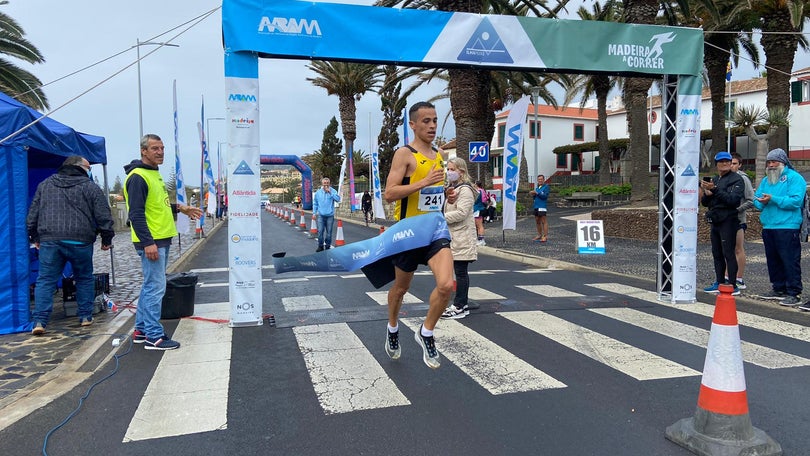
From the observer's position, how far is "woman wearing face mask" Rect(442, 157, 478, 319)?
21.4 feet

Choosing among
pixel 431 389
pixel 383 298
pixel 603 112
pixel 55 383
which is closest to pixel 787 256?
pixel 383 298

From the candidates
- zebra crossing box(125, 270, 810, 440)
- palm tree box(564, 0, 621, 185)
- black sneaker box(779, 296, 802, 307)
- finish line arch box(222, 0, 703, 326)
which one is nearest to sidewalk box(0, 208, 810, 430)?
black sneaker box(779, 296, 802, 307)

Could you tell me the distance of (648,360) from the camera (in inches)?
194

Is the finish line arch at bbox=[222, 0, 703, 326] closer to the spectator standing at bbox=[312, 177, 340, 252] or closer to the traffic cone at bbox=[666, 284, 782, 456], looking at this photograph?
the traffic cone at bbox=[666, 284, 782, 456]

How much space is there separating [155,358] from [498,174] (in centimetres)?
5682

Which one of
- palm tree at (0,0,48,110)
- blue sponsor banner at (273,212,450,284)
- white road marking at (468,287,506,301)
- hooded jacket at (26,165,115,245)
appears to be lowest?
white road marking at (468,287,506,301)

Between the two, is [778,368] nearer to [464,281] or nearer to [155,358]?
[464,281]

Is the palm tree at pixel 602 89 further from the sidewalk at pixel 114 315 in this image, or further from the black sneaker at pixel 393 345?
the black sneaker at pixel 393 345

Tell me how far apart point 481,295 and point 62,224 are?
5546 millimetres

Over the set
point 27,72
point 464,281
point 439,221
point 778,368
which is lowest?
point 778,368

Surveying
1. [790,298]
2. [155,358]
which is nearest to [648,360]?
[790,298]

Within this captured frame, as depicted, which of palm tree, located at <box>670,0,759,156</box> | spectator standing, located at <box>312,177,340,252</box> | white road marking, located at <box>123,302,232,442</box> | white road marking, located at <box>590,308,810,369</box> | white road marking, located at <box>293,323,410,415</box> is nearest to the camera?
white road marking, located at <box>123,302,232,442</box>

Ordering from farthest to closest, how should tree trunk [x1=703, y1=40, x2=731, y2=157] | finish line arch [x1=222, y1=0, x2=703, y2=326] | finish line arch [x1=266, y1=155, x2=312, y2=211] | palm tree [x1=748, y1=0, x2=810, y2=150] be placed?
finish line arch [x1=266, y1=155, x2=312, y2=211] < tree trunk [x1=703, y1=40, x2=731, y2=157] < palm tree [x1=748, y1=0, x2=810, y2=150] < finish line arch [x1=222, y1=0, x2=703, y2=326]

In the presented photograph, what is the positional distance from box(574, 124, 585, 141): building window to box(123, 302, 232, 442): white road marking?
55.9 meters
